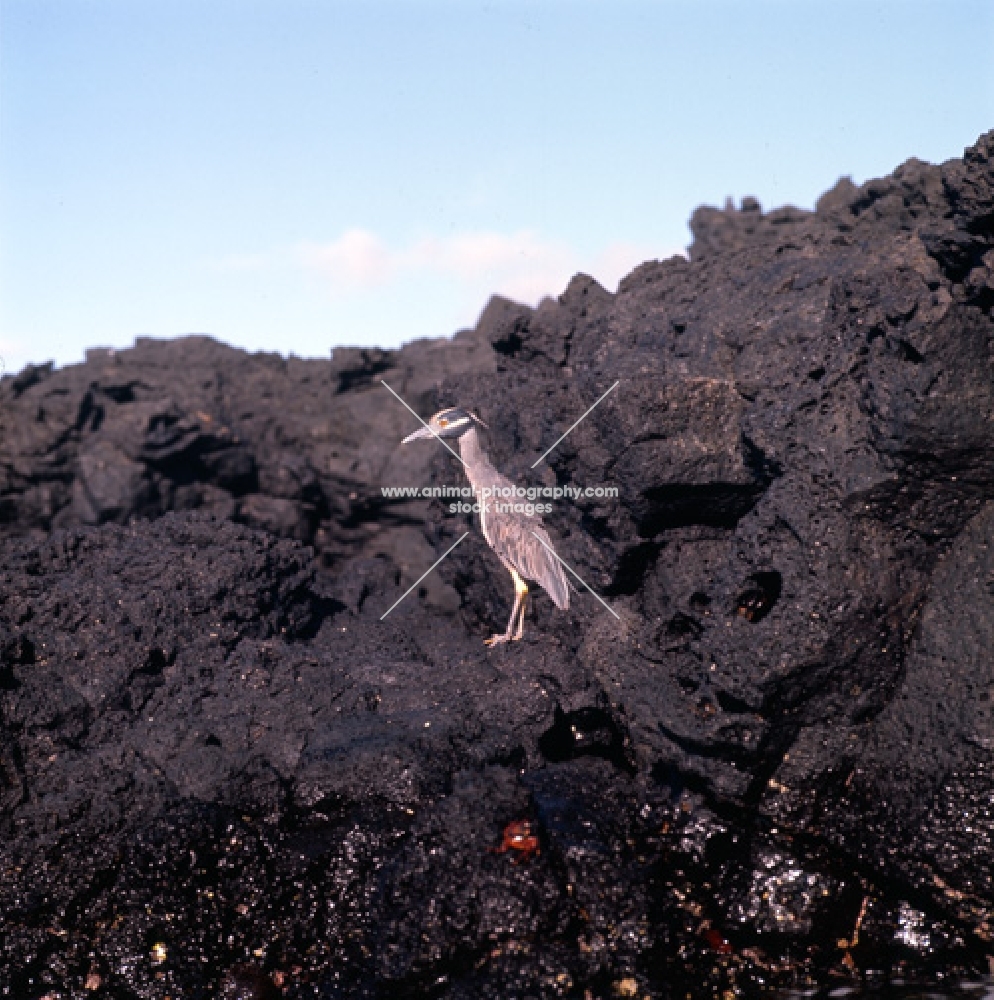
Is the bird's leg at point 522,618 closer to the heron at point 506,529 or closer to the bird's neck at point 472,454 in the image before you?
the heron at point 506,529

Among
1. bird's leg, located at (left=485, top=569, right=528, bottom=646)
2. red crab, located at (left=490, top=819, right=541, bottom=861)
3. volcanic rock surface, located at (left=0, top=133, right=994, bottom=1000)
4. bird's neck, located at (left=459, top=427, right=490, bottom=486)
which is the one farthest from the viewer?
bird's neck, located at (left=459, top=427, right=490, bottom=486)

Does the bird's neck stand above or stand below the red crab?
above

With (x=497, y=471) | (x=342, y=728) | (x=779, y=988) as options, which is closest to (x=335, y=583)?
(x=497, y=471)

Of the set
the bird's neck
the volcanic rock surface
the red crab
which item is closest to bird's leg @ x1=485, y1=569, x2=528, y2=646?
the volcanic rock surface

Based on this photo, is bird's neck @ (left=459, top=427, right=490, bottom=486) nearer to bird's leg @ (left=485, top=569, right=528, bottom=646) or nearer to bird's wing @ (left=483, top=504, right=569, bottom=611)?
bird's wing @ (left=483, top=504, right=569, bottom=611)

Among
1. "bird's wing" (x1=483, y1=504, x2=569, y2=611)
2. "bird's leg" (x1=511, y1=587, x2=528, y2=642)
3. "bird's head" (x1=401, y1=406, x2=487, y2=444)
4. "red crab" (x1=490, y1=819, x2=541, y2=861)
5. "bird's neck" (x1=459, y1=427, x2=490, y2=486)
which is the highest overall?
"bird's head" (x1=401, y1=406, x2=487, y2=444)

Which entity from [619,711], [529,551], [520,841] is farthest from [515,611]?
[520,841]

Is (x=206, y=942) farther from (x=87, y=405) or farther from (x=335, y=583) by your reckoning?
(x=87, y=405)
